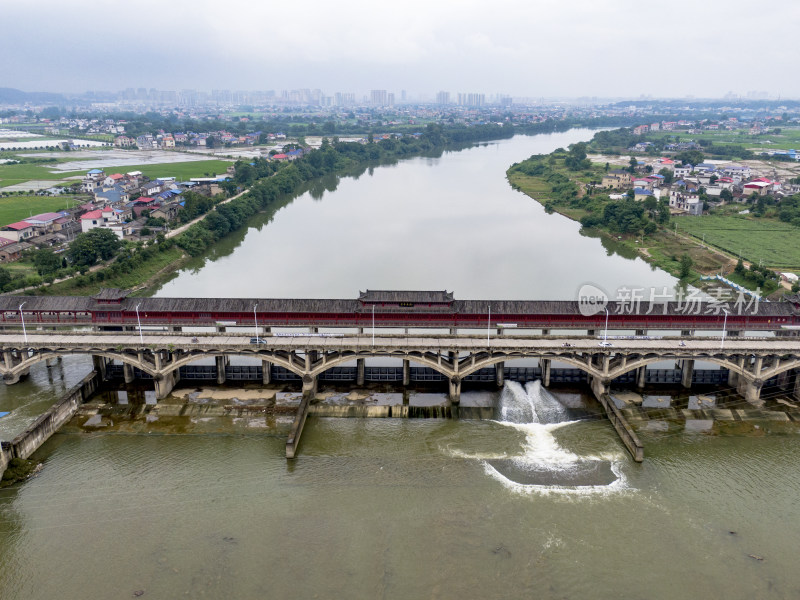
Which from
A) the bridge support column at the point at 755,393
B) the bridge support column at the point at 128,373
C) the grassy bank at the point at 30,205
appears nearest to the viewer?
the bridge support column at the point at 755,393

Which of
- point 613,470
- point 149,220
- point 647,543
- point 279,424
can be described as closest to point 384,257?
point 149,220

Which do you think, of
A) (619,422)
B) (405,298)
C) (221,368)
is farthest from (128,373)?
(619,422)

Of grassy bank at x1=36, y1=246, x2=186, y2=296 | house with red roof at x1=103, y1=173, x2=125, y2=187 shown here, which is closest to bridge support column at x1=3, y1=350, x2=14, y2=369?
grassy bank at x1=36, y1=246, x2=186, y2=296

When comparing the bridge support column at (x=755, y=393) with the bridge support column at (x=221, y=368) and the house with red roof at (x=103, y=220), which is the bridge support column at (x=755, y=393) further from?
the house with red roof at (x=103, y=220)

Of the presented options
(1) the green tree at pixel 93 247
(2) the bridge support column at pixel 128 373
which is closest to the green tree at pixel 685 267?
(2) the bridge support column at pixel 128 373

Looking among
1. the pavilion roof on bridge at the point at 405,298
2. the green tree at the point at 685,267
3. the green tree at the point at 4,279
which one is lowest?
the green tree at the point at 685,267

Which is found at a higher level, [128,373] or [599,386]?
[128,373]

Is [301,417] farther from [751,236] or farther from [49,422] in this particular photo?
[751,236]
